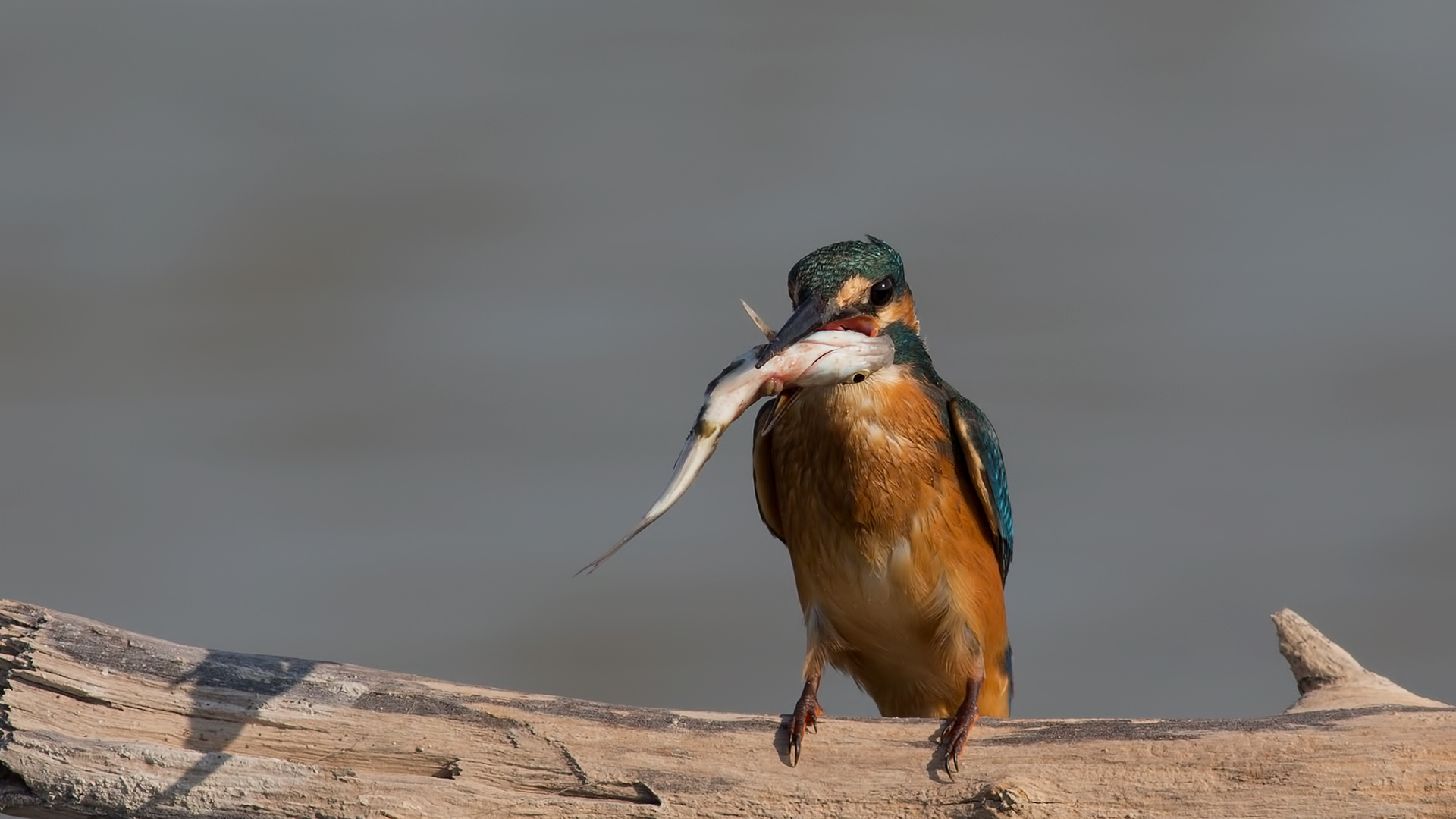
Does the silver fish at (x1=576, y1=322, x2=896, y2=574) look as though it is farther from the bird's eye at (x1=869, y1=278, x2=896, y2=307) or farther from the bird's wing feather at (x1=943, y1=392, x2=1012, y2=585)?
the bird's wing feather at (x1=943, y1=392, x2=1012, y2=585)

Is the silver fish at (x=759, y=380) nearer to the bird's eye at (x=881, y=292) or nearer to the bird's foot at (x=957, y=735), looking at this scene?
the bird's eye at (x=881, y=292)

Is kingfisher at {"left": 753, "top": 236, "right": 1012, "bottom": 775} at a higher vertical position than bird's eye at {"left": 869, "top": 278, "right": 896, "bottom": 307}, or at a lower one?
lower

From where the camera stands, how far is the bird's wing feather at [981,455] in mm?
3400

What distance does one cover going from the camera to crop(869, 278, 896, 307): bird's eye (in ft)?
10.2

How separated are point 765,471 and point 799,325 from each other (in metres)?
0.79

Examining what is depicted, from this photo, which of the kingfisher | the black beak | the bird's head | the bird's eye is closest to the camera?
the black beak

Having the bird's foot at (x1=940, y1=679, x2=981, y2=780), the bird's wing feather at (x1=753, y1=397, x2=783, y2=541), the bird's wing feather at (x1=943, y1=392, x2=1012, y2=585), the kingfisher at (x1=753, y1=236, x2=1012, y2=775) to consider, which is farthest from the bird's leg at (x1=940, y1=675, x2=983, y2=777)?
the bird's wing feather at (x1=753, y1=397, x2=783, y2=541)

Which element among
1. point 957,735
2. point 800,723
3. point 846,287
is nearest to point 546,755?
point 800,723

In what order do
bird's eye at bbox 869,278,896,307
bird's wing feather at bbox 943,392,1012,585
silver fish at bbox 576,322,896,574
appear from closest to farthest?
silver fish at bbox 576,322,896,574 → bird's eye at bbox 869,278,896,307 → bird's wing feather at bbox 943,392,1012,585

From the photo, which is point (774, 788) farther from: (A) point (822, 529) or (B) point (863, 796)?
(A) point (822, 529)

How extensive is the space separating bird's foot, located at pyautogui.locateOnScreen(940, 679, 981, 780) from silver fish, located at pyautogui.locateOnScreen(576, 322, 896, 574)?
71 centimetres

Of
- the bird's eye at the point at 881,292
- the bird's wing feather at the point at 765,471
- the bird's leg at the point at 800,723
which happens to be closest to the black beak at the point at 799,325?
the bird's eye at the point at 881,292

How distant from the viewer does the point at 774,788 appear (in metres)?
2.74

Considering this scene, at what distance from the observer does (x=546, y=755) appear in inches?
109
